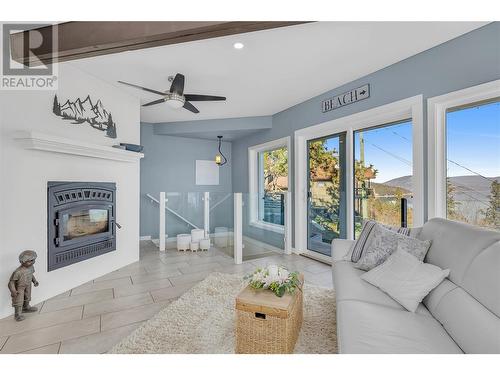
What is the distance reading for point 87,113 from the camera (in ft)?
10.0

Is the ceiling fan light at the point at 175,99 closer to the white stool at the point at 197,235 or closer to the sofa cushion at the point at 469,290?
the white stool at the point at 197,235

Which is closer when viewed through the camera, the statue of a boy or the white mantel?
the statue of a boy

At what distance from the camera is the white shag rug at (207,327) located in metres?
1.75

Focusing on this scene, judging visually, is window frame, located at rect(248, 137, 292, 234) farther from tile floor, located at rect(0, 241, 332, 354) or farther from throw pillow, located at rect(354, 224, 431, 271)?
throw pillow, located at rect(354, 224, 431, 271)

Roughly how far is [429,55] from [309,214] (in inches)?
102

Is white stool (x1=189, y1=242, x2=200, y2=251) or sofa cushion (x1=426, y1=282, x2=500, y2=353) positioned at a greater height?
sofa cushion (x1=426, y1=282, x2=500, y2=353)

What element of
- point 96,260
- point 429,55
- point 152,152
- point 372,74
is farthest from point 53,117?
point 429,55

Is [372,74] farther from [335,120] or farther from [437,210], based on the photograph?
[437,210]

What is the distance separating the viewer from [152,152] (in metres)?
5.41

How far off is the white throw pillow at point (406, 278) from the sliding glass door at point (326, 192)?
1752 mm

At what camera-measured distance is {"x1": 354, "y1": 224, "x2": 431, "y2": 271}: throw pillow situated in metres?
1.95

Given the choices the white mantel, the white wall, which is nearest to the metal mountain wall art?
the white wall

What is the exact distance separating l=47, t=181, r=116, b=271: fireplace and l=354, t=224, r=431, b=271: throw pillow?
9.90 ft
